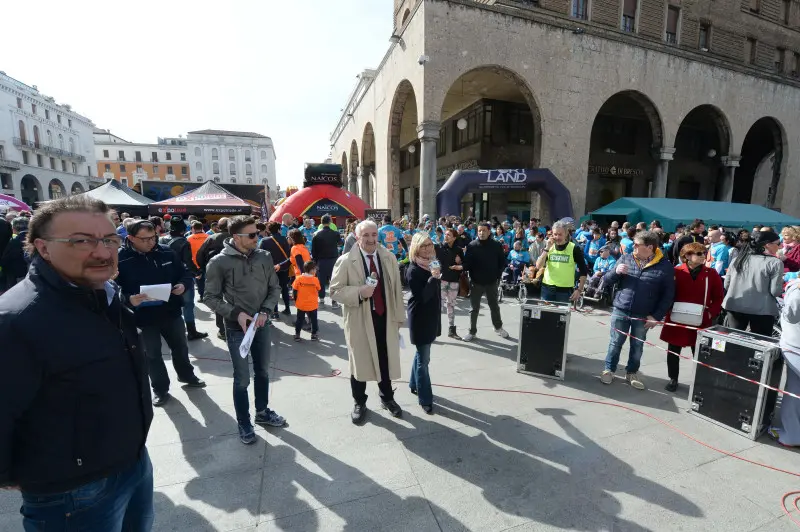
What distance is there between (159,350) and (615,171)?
2716 cm

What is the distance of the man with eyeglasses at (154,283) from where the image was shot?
3744 millimetres

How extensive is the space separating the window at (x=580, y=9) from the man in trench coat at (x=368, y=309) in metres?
22.8

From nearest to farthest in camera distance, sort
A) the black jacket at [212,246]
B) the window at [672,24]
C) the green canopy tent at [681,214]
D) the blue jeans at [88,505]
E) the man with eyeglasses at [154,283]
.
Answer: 1. the blue jeans at [88,505]
2. the man with eyeglasses at [154,283]
3. the black jacket at [212,246]
4. the green canopy tent at [681,214]
5. the window at [672,24]

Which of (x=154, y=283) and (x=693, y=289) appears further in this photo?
(x=693, y=289)

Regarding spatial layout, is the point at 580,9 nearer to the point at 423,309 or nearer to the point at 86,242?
the point at 423,309

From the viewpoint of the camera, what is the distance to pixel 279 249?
22.0 ft

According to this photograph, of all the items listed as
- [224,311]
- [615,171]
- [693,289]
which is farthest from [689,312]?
[615,171]

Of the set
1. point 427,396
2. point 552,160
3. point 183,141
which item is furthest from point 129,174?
point 427,396

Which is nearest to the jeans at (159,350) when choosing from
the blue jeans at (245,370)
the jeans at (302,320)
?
the blue jeans at (245,370)

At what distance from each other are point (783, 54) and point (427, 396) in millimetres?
36647

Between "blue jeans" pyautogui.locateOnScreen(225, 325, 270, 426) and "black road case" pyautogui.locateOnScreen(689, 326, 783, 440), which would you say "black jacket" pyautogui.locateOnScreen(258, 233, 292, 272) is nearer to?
"blue jeans" pyautogui.locateOnScreen(225, 325, 270, 426)

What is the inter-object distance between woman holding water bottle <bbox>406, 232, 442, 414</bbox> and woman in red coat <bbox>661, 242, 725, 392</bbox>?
2.84 meters

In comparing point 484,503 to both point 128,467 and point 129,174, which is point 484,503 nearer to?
point 128,467

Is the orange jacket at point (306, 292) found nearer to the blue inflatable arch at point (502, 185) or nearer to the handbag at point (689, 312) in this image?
the handbag at point (689, 312)
